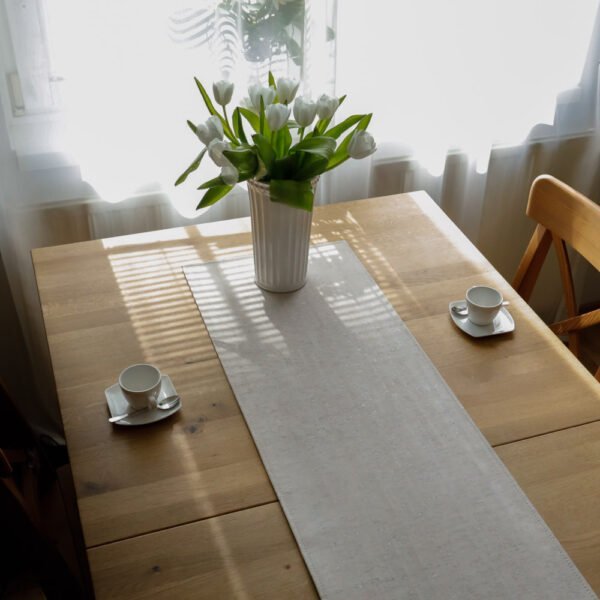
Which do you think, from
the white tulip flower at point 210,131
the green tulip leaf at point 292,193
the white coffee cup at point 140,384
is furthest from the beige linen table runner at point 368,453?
the white tulip flower at point 210,131

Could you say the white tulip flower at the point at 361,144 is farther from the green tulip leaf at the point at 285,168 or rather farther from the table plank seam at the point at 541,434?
the table plank seam at the point at 541,434

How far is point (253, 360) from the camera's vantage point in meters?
1.49

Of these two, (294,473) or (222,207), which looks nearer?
(294,473)

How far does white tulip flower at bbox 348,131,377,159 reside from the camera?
144 centimetres

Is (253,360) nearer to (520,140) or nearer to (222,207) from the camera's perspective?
(222,207)

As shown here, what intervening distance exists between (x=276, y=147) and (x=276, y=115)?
0.12 m

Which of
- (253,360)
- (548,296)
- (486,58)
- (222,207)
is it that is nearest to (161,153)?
(222,207)

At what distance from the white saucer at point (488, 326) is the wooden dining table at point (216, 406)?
0.01 m

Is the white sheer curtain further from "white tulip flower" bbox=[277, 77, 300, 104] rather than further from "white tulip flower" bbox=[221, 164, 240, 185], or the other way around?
"white tulip flower" bbox=[221, 164, 240, 185]

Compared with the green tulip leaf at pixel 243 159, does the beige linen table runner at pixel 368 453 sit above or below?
below

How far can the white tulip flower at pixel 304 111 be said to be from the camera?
56.0 inches

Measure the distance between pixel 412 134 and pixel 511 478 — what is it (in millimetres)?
1190

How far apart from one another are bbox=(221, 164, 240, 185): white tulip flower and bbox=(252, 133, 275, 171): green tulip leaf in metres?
0.06

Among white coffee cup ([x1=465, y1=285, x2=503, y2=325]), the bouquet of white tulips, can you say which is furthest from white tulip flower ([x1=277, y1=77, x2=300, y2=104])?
white coffee cup ([x1=465, y1=285, x2=503, y2=325])
